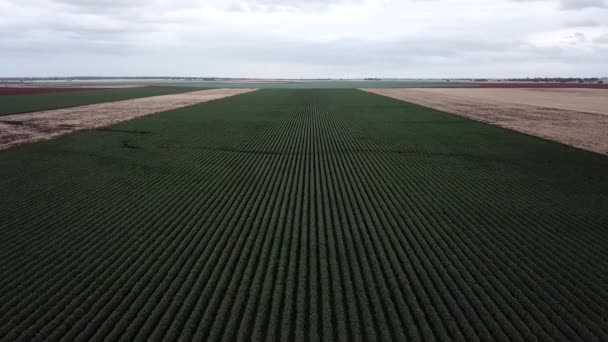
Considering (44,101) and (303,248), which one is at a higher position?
(44,101)

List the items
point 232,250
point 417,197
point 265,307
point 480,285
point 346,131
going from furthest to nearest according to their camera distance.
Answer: point 346,131 < point 417,197 < point 232,250 < point 480,285 < point 265,307

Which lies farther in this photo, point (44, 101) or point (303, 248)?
point (44, 101)

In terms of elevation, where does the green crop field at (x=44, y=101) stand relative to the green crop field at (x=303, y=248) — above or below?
above

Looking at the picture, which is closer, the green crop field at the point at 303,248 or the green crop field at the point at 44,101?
the green crop field at the point at 303,248

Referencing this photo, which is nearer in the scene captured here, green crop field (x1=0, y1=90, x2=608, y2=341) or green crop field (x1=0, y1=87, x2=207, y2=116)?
green crop field (x1=0, y1=90, x2=608, y2=341)

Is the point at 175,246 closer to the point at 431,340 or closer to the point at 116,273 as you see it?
the point at 116,273

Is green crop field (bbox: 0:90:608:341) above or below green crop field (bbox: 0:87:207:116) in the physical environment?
below

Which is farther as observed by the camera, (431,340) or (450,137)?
(450,137)

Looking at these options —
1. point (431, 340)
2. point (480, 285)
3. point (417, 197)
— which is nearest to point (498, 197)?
point (417, 197)
